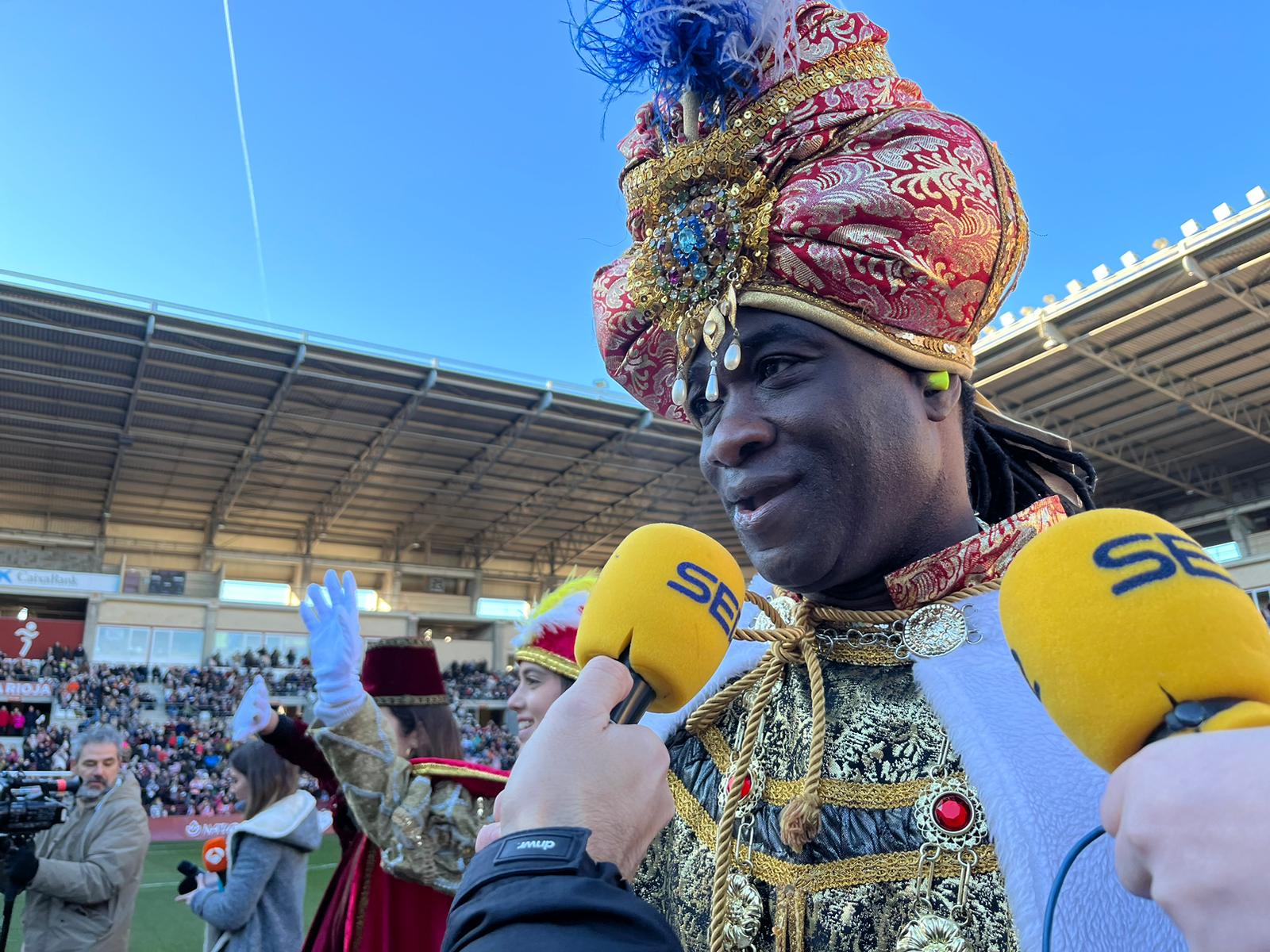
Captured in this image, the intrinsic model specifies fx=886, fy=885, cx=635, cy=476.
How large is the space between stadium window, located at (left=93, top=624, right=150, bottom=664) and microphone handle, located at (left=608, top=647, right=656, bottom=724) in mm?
28553

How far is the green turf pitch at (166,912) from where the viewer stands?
337 inches

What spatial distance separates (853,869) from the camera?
1.15m

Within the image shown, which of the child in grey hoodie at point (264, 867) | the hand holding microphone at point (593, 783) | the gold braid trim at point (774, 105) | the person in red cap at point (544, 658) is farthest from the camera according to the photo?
the child in grey hoodie at point (264, 867)

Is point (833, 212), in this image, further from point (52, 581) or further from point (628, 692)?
point (52, 581)

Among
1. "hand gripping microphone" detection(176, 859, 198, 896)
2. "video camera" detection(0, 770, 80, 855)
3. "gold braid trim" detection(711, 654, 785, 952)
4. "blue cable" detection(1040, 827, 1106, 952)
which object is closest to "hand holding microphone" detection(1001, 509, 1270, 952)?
"blue cable" detection(1040, 827, 1106, 952)

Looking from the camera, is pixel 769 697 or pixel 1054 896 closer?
pixel 1054 896

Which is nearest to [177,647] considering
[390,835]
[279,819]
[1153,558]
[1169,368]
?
[279,819]

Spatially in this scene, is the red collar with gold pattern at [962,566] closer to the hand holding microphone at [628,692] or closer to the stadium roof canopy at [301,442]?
the hand holding microphone at [628,692]

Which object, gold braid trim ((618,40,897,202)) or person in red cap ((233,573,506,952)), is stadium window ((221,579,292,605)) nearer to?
person in red cap ((233,573,506,952))

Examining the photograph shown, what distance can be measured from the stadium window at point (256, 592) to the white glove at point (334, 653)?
89.7 feet

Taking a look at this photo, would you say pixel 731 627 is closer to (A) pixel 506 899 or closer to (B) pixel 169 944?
(A) pixel 506 899

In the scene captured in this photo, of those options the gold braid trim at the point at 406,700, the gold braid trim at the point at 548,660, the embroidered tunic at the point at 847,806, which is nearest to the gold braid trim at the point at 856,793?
the embroidered tunic at the point at 847,806

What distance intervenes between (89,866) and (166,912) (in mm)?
6770

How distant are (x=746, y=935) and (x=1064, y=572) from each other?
0.73 m
